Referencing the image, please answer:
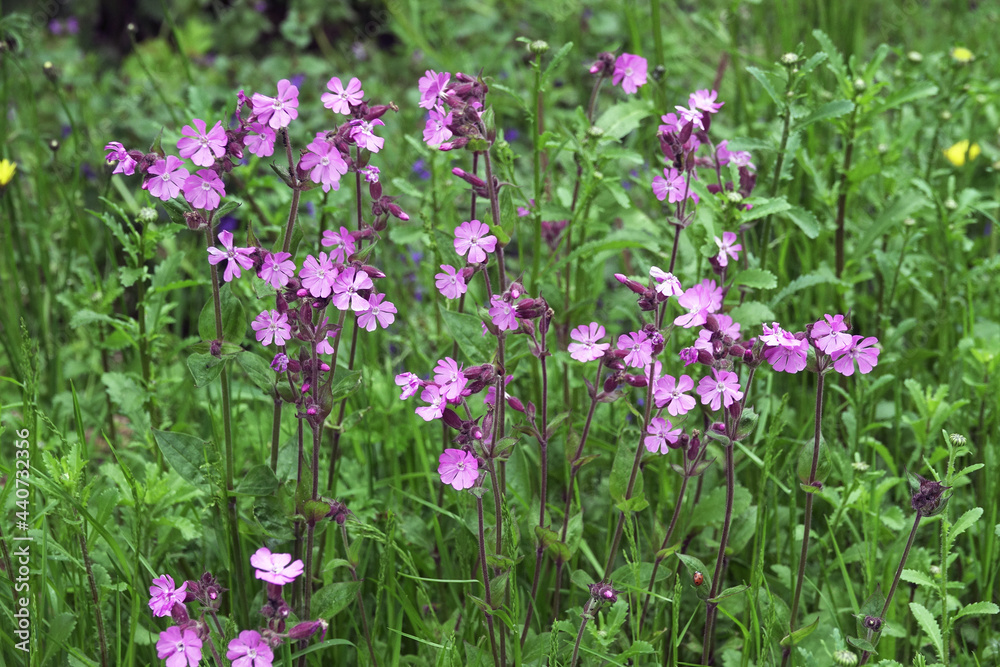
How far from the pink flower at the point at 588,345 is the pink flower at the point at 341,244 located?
49cm

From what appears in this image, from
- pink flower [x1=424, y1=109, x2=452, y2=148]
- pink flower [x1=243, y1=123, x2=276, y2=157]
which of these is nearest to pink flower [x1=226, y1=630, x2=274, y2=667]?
pink flower [x1=243, y1=123, x2=276, y2=157]

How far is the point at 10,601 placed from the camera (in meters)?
2.00

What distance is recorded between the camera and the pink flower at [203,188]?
169cm

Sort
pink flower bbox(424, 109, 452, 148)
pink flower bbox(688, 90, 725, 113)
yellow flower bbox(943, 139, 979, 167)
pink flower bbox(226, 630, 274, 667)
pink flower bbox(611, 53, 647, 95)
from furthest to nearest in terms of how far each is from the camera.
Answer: yellow flower bbox(943, 139, 979, 167) → pink flower bbox(611, 53, 647, 95) → pink flower bbox(688, 90, 725, 113) → pink flower bbox(424, 109, 452, 148) → pink flower bbox(226, 630, 274, 667)

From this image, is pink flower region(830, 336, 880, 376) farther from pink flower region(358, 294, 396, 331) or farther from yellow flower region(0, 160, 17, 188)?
yellow flower region(0, 160, 17, 188)

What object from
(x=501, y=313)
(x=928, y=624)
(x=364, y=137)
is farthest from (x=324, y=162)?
(x=928, y=624)

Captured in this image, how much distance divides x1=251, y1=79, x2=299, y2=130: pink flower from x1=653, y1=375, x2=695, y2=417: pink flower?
2.94 feet

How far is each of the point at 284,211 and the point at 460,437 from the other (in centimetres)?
147

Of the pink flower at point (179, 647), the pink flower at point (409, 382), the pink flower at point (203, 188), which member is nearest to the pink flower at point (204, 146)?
the pink flower at point (203, 188)

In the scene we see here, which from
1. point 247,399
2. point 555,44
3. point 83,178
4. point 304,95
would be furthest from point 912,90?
point 304,95

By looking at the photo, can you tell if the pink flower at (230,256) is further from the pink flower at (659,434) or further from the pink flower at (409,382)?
the pink flower at (659,434)

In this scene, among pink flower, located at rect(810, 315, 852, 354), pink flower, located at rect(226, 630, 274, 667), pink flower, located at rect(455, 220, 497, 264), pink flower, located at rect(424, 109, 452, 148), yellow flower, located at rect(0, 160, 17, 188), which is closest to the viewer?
pink flower, located at rect(226, 630, 274, 667)

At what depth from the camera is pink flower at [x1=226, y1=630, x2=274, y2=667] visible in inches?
60.4

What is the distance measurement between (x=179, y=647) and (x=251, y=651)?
14cm
